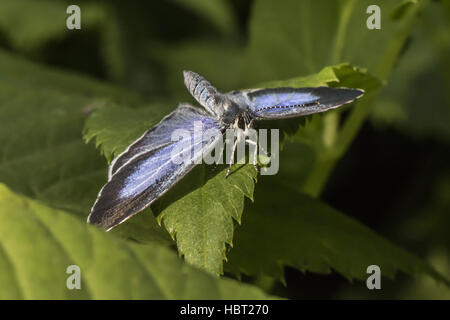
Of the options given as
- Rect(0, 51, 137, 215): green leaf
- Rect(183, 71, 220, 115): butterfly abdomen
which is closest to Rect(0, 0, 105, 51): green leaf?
Rect(0, 51, 137, 215): green leaf

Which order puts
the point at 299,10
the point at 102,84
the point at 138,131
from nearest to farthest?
the point at 138,131 < the point at 299,10 < the point at 102,84

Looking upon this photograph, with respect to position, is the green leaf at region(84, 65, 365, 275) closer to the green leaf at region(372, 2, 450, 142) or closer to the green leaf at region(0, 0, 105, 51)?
the green leaf at region(372, 2, 450, 142)

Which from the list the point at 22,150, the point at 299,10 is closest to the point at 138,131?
the point at 22,150

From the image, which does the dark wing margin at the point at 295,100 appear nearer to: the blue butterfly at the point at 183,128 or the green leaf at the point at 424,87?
the blue butterfly at the point at 183,128

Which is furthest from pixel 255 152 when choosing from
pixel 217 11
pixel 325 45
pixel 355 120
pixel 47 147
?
pixel 217 11

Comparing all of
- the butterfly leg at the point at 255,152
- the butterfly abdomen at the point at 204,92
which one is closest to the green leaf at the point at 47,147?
the butterfly abdomen at the point at 204,92

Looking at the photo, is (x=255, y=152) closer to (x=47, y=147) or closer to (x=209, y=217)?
(x=209, y=217)
